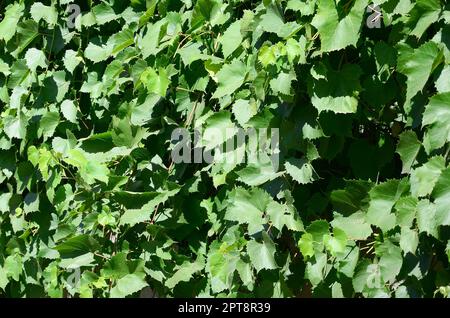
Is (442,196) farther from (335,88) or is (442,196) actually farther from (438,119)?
(335,88)

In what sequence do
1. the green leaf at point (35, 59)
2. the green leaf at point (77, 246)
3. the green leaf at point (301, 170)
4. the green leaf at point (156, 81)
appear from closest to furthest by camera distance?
the green leaf at point (301, 170), the green leaf at point (156, 81), the green leaf at point (77, 246), the green leaf at point (35, 59)

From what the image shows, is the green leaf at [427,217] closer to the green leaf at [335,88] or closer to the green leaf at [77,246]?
the green leaf at [335,88]

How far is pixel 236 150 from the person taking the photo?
2.59 meters

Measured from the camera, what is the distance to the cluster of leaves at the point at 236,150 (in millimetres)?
2211

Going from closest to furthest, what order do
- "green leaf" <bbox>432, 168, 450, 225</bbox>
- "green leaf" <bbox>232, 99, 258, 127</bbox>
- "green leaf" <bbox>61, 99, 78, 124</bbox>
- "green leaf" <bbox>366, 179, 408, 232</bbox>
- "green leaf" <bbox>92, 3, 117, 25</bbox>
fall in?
"green leaf" <bbox>432, 168, 450, 225</bbox> → "green leaf" <bbox>366, 179, 408, 232</bbox> → "green leaf" <bbox>232, 99, 258, 127</bbox> → "green leaf" <bbox>92, 3, 117, 25</bbox> → "green leaf" <bbox>61, 99, 78, 124</bbox>

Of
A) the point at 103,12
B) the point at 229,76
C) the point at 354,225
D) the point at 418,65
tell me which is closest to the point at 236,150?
the point at 229,76

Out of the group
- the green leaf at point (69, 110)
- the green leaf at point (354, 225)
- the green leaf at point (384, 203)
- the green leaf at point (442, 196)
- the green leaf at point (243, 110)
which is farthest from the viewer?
the green leaf at point (69, 110)

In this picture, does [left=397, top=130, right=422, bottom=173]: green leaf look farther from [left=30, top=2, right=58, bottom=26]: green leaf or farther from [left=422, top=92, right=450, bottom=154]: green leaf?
[left=30, top=2, right=58, bottom=26]: green leaf

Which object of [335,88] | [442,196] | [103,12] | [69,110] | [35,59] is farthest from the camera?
[35,59]

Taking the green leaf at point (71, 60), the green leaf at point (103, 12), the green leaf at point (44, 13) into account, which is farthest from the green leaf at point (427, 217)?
the green leaf at point (44, 13)

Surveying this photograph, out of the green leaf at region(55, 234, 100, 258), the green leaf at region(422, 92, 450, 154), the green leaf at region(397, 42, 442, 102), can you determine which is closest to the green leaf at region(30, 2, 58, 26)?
the green leaf at region(55, 234, 100, 258)

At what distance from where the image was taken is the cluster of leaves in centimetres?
221

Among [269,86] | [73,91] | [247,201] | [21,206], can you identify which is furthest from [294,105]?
[21,206]
